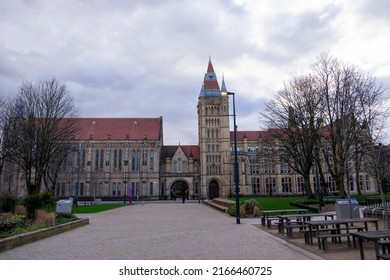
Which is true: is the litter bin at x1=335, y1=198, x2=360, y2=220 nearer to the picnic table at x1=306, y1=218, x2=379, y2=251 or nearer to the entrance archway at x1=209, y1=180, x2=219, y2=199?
the picnic table at x1=306, y1=218, x2=379, y2=251

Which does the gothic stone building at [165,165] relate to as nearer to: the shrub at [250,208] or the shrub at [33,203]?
the shrub at [250,208]

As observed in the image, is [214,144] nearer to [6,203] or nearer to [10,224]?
[6,203]

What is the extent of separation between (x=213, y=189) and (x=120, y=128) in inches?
1064

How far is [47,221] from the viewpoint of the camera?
45.3 feet

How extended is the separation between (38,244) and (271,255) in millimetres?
7752

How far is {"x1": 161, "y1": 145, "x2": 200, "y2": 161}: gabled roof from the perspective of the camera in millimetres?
75688

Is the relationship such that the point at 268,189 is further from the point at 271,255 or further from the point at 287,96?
the point at 271,255

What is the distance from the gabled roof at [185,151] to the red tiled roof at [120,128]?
203 inches

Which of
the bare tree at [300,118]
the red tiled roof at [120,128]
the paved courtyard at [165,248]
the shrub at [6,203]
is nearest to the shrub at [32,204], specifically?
the shrub at [6,203]

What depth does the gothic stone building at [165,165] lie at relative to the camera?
226 feet

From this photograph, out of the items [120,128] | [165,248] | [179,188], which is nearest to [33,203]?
[165,248]

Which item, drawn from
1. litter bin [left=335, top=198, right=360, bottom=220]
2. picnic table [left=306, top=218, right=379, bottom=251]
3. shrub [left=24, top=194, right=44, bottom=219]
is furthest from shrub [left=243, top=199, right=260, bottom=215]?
shrub [left=24, top=194, right=44, bottom=219]

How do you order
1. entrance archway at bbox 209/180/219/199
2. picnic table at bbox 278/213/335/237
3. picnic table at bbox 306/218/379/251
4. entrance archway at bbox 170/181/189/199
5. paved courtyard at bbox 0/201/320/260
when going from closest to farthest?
paved courtyard at bbox 0/201/320/260 → picnic table at bbox 306/218/379/251 → picnic table at bbox 278/213/335/237 → entrance archway at bbox 209/180/219/199 → entrance archway at bbox 170/181/189/199

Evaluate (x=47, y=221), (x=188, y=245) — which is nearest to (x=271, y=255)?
(x=188, y=245)
